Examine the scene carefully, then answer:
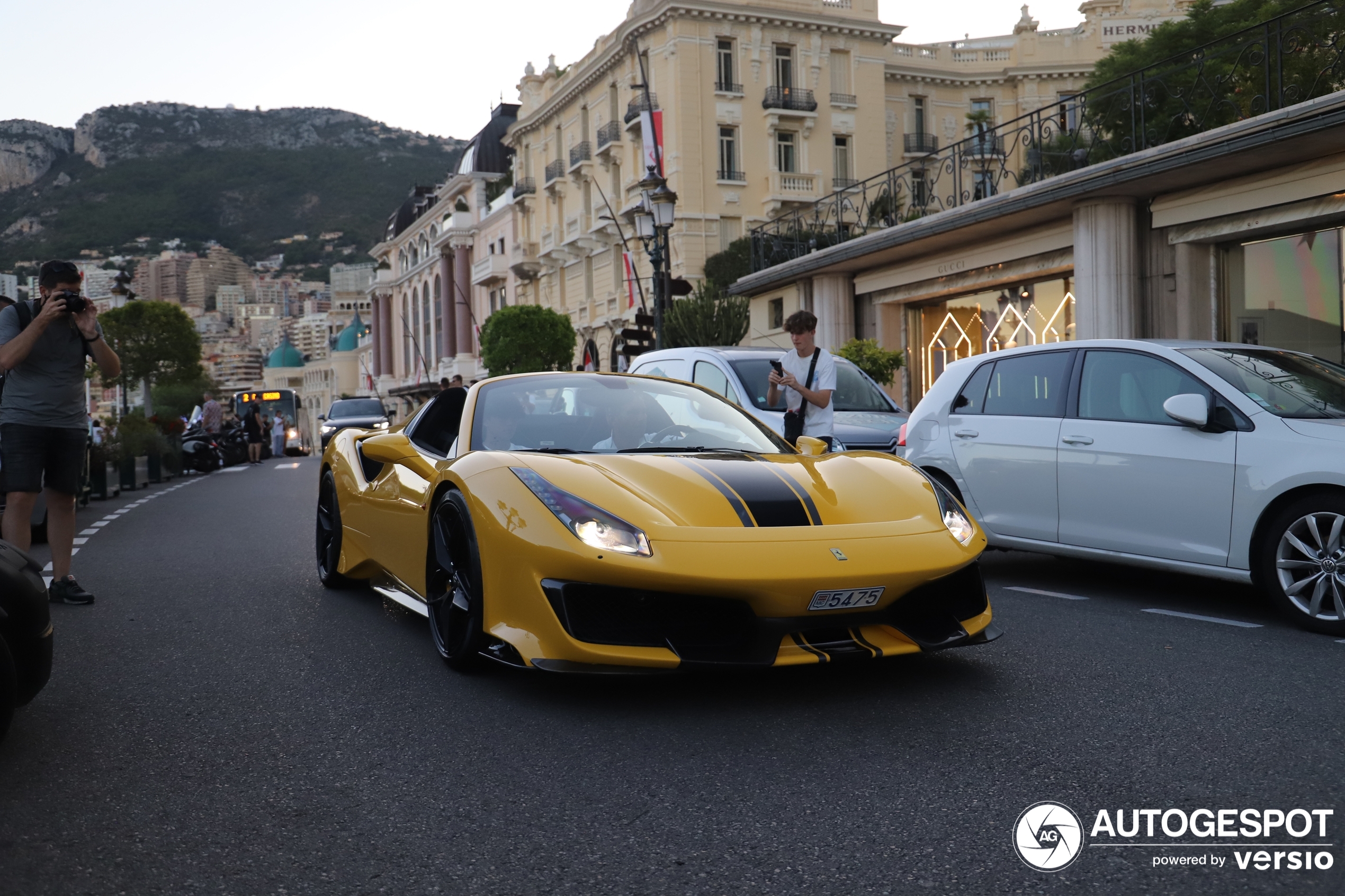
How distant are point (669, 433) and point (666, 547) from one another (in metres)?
1.43

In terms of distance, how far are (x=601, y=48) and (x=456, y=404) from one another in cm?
4994

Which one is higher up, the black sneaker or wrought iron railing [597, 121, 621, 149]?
wrought iron railing [597, 121, 621, 149]

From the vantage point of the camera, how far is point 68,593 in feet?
22.7

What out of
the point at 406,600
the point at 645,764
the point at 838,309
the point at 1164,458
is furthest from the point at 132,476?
the point at 645,764

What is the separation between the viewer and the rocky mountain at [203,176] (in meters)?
134

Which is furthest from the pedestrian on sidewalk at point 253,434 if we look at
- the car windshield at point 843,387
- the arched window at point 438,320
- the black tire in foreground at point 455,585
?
the arched window at point 438,320

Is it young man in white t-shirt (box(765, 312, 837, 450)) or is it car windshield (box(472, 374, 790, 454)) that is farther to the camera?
young man in white t-shirt (box(765, 312, 837, 450))

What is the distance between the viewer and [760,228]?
88.7 ft

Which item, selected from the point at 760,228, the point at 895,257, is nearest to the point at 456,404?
the point at 895,257

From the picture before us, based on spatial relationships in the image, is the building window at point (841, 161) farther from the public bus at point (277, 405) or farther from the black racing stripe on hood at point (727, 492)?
the black racing stripe on hood at point (727, 492)

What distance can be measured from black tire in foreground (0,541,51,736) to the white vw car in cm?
497

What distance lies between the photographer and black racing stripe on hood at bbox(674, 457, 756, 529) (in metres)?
4.33

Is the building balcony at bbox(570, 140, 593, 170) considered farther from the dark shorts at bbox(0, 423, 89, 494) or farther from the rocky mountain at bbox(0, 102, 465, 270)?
the rocky mountain at bbox(0, 102, 465, 270)

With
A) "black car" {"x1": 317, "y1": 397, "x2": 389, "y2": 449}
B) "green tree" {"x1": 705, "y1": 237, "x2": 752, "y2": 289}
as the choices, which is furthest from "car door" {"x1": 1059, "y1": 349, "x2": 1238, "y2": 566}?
"green tree" {"x1": 705, "y1": 237, "x2": 752, "y2": 289}
